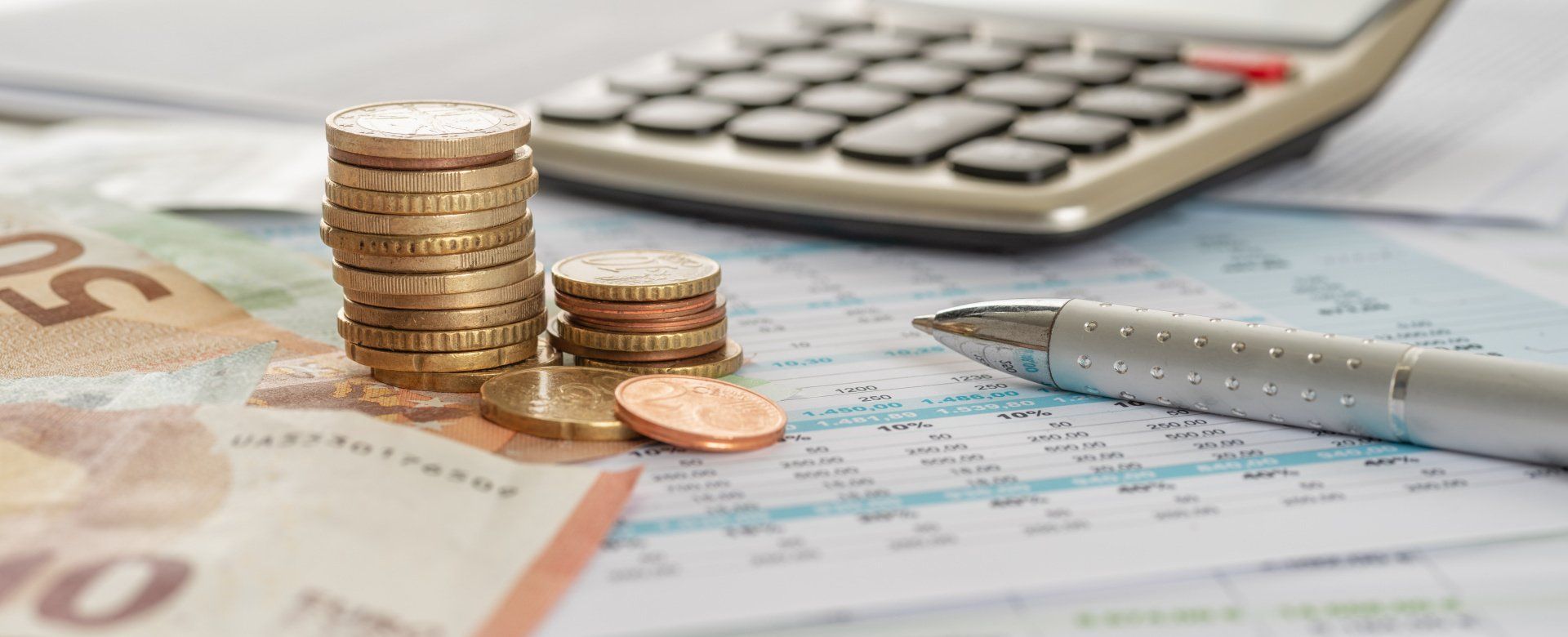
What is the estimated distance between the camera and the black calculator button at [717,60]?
1032 mm

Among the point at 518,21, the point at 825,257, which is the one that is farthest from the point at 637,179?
the point at 518,21

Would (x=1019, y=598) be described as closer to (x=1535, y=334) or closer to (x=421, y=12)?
(x=1535, y=334)

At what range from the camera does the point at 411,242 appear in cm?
60

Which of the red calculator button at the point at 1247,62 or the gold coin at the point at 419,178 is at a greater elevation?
the red calculator button at the point at 1247,62

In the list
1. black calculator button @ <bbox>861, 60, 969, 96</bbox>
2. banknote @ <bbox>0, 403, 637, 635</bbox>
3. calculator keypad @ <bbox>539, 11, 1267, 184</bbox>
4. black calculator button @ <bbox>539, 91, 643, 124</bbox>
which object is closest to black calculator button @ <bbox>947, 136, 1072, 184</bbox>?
calculator keypad @ <bbox>539, 11, 1267, 184</bbox>

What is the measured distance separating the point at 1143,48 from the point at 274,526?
0.76 m

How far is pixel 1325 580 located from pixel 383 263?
1.24ft

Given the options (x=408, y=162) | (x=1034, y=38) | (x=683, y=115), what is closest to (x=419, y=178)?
(x=408, y=162)

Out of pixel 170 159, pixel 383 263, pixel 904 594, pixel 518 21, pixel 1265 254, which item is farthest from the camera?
pixel 518 21

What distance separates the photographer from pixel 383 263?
0.61 m

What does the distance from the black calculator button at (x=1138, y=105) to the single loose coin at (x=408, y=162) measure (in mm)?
434

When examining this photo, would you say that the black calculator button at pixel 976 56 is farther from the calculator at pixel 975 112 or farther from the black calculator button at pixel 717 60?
the black calculator button at pixel 717 60

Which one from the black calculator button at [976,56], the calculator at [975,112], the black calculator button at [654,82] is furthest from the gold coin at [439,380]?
the black calculator button at [976,56]

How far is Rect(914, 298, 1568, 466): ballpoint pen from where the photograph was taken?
529mm
